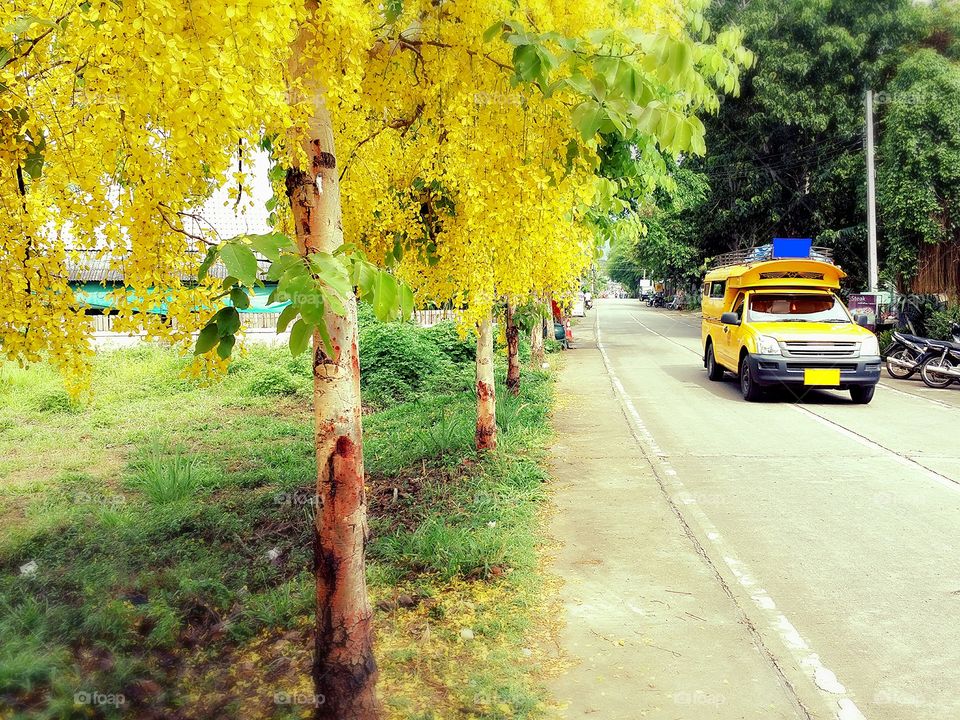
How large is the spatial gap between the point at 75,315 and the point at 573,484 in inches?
204

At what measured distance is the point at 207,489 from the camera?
27.8ft

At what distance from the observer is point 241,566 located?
610cm

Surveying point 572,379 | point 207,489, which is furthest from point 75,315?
point 572,379

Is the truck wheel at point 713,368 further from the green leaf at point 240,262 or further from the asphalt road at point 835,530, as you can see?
the green leaf at point 240,262

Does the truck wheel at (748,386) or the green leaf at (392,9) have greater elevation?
the green leaf at (392,9)

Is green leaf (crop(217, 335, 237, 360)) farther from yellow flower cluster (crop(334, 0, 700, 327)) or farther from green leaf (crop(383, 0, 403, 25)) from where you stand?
green leaf (crop(383, 0, 403, 25))

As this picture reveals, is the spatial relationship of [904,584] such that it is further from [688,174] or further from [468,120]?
[688,174]

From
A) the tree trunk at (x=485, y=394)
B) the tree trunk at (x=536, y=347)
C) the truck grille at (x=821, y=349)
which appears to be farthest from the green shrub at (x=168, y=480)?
the tree trunk at (x=536, y=347)

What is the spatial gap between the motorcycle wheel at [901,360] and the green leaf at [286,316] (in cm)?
1593

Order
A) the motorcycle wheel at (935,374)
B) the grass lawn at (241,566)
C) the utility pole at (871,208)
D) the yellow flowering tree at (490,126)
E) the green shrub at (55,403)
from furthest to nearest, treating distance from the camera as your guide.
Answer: the utility pole at (871,208)
the motorcycle wheel at (935,374)
the green shrub at (55,403)
the yellow flowering tree at (490,126)
the grass lawn at (241,566)

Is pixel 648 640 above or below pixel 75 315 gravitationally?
below

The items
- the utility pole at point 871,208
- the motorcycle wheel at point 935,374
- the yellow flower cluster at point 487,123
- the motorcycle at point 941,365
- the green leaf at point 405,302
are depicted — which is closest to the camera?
the green leaf at point 405,302

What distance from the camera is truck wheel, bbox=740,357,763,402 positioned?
12.3 metres

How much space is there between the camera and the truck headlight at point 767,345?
11867 mm
